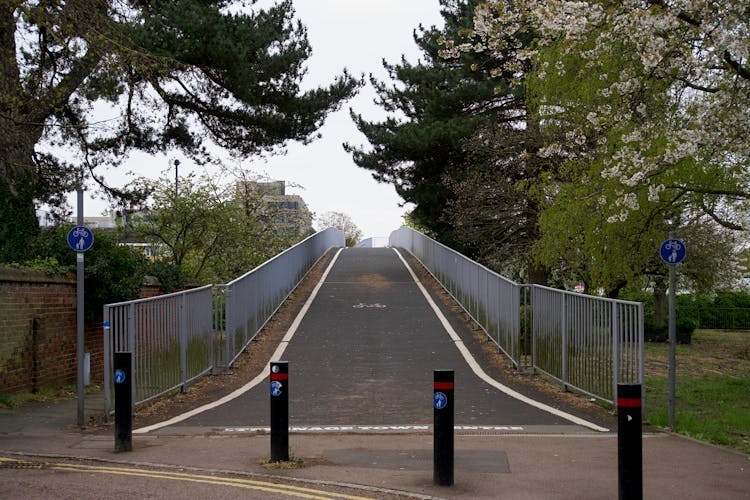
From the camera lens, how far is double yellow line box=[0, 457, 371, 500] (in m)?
7.07

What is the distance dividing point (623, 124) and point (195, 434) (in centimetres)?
1055

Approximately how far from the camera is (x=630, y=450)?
630cm

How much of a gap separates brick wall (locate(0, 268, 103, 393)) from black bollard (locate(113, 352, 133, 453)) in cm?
444

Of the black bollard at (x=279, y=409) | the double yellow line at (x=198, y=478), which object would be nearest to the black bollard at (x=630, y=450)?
the double yellow line at (x=198, y=478)

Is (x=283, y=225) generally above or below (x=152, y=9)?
below

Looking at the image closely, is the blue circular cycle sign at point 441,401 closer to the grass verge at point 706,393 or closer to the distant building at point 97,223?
the grass verge at point 706,393

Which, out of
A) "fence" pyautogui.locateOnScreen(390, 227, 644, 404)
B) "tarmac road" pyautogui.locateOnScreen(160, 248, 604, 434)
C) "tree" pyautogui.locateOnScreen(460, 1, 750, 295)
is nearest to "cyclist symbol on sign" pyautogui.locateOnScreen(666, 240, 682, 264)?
"fence" pyautogui.locateOnScreen(390, 227, 644, 404)

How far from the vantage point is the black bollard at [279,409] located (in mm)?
8156

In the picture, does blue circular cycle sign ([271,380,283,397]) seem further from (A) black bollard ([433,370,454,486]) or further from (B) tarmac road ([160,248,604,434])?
(B) tarmac road ([160,248,604,434])

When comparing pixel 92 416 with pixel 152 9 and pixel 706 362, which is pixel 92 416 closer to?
pixel 152 9

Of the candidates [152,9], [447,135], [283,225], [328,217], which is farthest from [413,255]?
[328,217]

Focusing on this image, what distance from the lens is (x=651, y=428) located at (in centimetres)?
1061

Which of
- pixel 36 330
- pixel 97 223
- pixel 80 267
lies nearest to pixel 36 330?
pixel 36 330

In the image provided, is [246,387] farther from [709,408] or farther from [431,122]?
[431,122]
